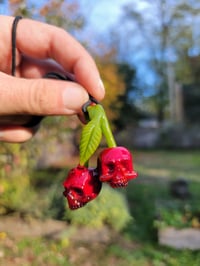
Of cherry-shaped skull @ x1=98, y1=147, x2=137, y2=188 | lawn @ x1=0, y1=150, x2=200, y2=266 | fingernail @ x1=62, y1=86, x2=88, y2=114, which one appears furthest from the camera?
lawn @ x1=0, y1=150, x2=200, y2=266

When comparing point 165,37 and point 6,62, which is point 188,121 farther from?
point 6,62

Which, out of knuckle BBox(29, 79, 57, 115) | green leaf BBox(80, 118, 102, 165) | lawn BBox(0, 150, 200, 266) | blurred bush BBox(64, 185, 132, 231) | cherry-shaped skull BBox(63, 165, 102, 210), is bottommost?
lawn BBox(0, 150, 200, 266)

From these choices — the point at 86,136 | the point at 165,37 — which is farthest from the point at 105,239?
the point at 165,37

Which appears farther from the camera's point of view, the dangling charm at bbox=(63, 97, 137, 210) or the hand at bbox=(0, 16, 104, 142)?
the hand at bbox=(0, 16, 104, 142)

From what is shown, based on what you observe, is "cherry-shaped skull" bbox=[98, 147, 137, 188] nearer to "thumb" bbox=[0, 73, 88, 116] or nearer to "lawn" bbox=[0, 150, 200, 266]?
"thumb" bbox=[0, 73, 88, 116]

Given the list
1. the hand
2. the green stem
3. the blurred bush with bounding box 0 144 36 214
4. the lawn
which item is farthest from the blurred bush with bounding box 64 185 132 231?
the green stem

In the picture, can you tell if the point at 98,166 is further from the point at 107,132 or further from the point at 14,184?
the point at 14,184

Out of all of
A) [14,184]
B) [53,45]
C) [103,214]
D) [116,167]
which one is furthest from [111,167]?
[14,184]
